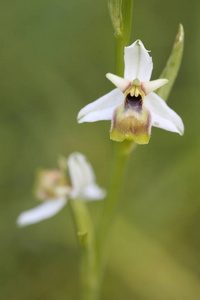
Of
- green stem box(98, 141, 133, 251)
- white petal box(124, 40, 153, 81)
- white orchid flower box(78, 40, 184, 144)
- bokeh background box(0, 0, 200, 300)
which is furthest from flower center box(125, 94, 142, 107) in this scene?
bokeh background box(0, 0, 200, 300)

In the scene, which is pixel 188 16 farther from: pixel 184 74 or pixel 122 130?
pixel 122 130

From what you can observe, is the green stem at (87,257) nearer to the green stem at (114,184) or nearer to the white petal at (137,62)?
the green stem at (114,184)

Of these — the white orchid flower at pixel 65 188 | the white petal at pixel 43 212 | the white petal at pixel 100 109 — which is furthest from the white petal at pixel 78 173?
the white petal at pixel 100 109

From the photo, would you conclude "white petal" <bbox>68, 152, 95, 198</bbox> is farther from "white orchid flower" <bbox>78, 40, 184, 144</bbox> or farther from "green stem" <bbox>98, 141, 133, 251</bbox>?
"white orchid flower" <bbox>78, 40, 184, 144</bbox>

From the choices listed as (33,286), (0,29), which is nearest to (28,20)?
(0,29)

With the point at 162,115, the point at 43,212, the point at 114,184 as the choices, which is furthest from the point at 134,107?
the point at 43,212

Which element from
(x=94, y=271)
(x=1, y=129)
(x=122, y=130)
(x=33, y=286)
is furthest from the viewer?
(x=1, y=129)

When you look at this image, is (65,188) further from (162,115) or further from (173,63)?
(173,63)
